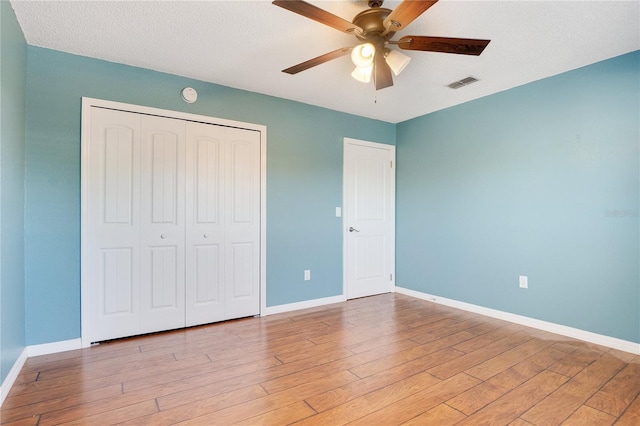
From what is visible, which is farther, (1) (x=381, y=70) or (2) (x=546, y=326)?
(2) (x=546, y=326)

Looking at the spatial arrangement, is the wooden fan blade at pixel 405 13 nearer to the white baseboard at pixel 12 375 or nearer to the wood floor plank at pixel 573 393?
the wood floor plank at pixel 573 393

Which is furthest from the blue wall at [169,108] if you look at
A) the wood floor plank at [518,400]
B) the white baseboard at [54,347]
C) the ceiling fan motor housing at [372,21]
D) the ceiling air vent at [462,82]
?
the wood floor plank at [518,400]

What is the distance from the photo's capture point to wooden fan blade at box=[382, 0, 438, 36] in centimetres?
162

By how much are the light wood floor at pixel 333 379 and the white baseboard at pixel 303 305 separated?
398 millimetres

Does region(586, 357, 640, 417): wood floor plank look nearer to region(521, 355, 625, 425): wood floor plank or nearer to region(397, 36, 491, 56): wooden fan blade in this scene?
region(521, 355, 625, 425): wood floor plank

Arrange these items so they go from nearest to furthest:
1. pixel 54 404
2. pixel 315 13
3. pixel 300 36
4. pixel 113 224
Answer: pixel 315 13 → pixel 54 404 → pixel 300 36 → pixel 113 224

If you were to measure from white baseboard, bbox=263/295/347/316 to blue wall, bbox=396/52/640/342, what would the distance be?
1150 millimetres

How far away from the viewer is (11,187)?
215 cm

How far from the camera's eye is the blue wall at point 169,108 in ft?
8.46

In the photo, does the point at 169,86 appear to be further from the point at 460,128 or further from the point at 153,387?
the point at 460,128

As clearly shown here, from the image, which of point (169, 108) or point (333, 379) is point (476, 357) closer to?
point (333, 379)

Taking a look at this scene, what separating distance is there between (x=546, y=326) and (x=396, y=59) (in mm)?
2848

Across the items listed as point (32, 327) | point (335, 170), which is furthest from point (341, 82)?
point (32, 327)

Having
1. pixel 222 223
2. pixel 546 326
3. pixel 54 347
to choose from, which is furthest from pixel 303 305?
pixel 546 326
